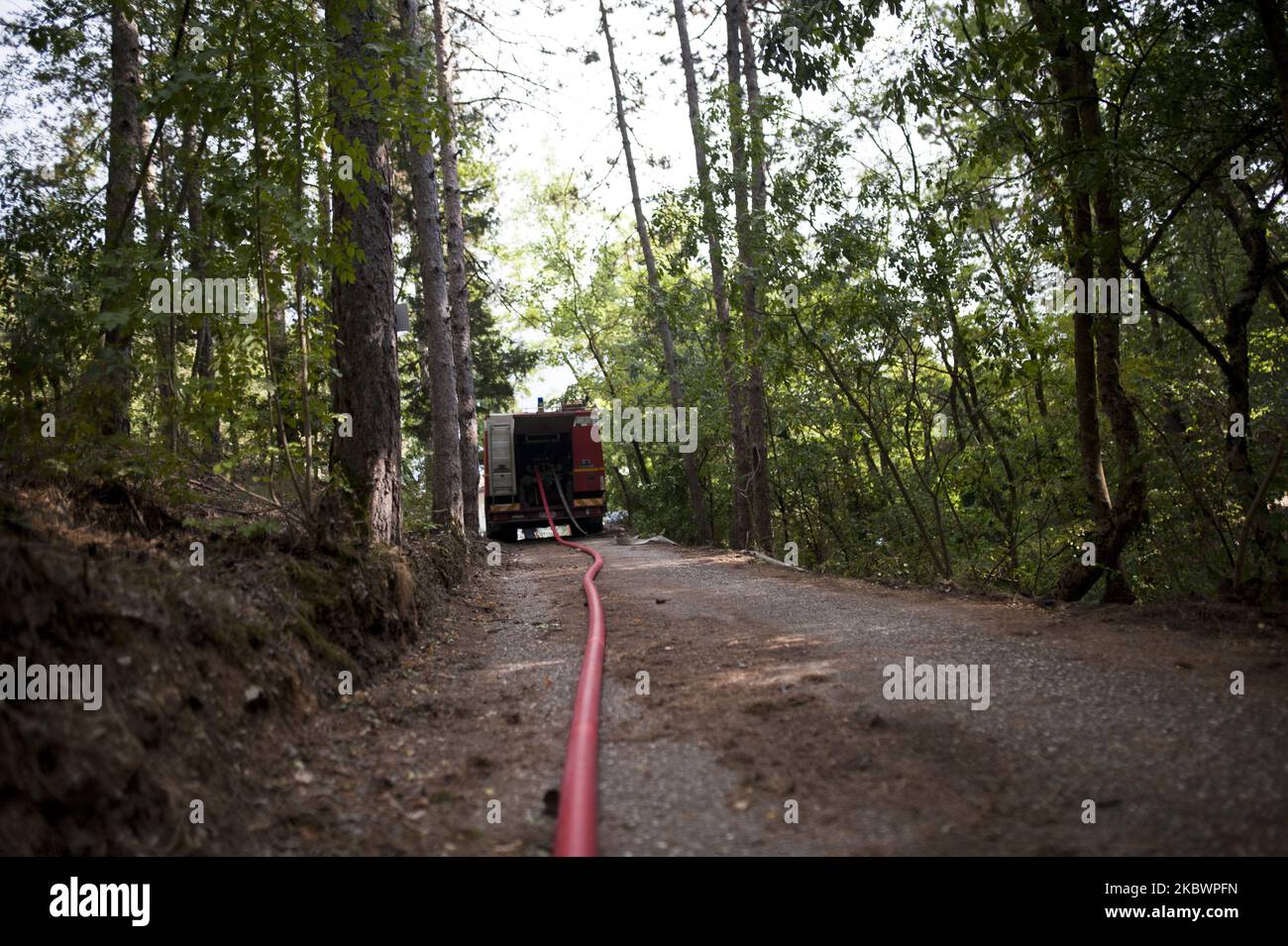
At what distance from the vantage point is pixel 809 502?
20250 mm

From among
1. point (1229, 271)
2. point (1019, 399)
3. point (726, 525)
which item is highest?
point (1229, 271)

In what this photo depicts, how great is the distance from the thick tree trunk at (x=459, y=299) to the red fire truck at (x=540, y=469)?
4164mm

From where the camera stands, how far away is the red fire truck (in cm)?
2021

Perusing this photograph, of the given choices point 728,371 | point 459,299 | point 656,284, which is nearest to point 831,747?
point 728,371

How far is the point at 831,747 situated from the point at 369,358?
474cm

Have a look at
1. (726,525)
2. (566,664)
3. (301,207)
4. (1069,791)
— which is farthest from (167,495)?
(726,525)

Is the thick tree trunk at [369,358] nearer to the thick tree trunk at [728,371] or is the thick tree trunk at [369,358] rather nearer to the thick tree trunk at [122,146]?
the thick tree trunk at [122,146]

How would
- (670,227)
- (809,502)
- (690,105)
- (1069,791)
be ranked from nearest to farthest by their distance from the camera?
(1069,791) < (670,227) < (690,105) < (809,502)

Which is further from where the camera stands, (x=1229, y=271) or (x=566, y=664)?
(x=1229, y=271)

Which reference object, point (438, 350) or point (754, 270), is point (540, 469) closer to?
point (438, 350)

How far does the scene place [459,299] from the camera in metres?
15.5

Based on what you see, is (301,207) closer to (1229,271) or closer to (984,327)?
(984,327)

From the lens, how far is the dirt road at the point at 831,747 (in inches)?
108
